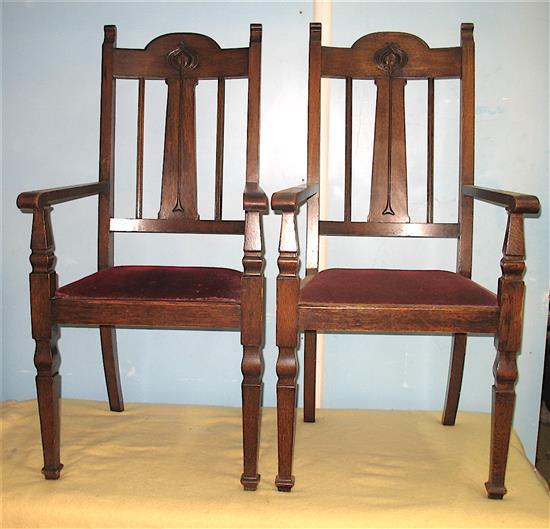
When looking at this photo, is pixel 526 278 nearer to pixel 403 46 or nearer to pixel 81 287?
pixel 403 46

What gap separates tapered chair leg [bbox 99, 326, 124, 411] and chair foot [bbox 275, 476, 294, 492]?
0.63 metres

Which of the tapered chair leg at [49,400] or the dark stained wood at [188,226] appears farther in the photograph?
the dark stained wood at [188,226]

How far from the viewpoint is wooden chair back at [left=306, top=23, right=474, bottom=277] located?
190cm

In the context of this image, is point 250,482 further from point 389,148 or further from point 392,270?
point 389,148

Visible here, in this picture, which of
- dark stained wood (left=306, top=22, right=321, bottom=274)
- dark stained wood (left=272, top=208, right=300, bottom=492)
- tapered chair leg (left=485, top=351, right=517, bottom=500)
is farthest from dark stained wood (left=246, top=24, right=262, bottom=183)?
tapered chair leg (left=485, top=351, right=517, bottom=500)

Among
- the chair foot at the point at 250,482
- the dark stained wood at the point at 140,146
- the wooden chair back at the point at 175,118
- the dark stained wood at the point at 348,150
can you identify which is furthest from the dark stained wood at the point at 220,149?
the chair foot at the point at 250,482

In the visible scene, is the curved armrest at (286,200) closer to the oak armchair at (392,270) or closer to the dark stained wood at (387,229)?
the oak armchair at (392,270)

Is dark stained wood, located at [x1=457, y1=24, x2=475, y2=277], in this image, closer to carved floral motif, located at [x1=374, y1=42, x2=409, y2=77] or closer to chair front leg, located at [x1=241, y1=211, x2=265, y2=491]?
carved floral motif, located at [x1=374, y1=42, x2=409, y2=77]

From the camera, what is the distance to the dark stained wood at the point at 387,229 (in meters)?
1.90

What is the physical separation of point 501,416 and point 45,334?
96cm

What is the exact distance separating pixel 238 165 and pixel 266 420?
0.71 meters

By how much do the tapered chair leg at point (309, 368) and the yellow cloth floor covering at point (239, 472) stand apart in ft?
0.20

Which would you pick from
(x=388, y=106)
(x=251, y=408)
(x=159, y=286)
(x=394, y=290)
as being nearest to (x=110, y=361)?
(x=159, y=286)


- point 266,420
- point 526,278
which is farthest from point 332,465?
point 526,278
